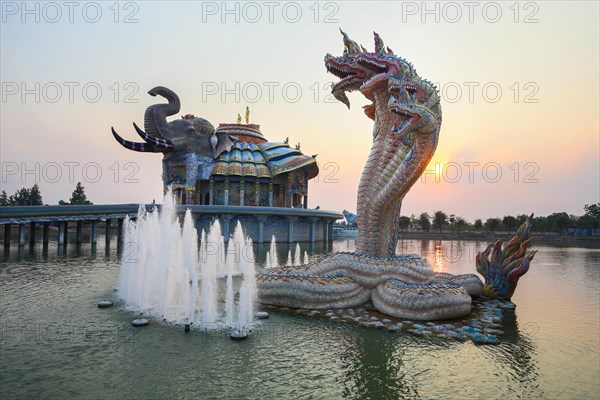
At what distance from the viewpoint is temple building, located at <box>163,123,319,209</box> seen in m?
39.2

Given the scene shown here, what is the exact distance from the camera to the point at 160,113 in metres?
36.4

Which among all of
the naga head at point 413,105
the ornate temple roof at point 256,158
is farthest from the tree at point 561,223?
the naga head at point 413,105

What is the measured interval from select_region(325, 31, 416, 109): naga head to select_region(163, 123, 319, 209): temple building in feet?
88.6

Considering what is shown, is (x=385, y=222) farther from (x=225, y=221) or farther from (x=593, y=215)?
(x=593, y=215)

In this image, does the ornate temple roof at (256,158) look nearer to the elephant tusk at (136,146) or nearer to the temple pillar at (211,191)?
the temple pillar at (211,191)

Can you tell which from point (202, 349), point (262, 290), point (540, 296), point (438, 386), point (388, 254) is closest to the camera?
point (438, 386)

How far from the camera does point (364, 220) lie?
41.9 ft

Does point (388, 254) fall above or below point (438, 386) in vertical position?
above

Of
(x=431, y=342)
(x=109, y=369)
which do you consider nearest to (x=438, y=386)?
(x=431, y=342)

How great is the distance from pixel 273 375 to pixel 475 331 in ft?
17.1

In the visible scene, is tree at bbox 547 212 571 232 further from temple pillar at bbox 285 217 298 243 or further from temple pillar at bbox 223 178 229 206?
temple pillar at bbox 223 178 229 206

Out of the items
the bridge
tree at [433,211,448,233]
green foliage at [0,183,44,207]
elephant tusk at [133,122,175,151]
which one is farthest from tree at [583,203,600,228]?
green foliage at [0,183,44,207]

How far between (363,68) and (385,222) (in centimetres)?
493

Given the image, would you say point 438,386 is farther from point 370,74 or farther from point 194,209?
point 194,209
